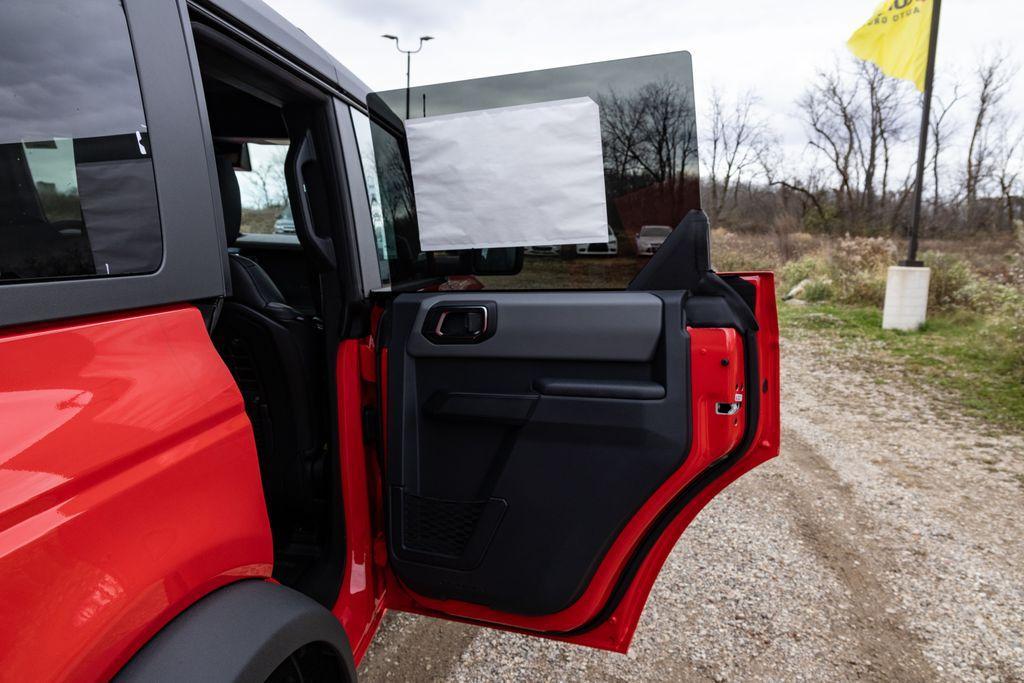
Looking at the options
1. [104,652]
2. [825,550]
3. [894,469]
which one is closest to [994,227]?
[894,469]

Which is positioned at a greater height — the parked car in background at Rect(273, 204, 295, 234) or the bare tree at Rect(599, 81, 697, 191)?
the bare tree at Rect(599, 81, 697, 191)

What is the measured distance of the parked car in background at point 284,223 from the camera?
108 inches

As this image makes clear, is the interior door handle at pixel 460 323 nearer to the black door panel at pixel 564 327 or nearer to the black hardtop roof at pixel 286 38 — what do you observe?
the black door panel at pixel 564 327

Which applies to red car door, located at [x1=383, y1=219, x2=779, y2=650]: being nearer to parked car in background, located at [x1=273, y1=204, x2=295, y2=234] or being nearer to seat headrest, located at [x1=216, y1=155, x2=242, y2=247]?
seat headrest, located at [x1=216, y1=155, x2=242, y2=247]

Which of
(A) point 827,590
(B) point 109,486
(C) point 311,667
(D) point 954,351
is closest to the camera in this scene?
(B) point 109,486

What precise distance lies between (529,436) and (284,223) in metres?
1.72

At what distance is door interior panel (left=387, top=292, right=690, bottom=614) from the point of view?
1.60 m

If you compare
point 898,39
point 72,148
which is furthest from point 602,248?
point 898,39

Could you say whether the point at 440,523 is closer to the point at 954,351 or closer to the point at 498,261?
the point at 498,261

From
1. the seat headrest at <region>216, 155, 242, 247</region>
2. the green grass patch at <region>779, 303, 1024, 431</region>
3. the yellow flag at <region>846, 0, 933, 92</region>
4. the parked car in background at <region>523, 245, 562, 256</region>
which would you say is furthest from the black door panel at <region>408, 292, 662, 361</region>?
the yellow flag at <region>846, 0, 933, 92</region>

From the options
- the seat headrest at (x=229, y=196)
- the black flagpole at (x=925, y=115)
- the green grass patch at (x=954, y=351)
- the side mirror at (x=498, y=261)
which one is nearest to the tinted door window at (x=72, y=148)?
the side mirror at (x=498, y=261)

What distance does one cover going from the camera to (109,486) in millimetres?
951

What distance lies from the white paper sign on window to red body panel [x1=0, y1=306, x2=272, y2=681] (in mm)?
791

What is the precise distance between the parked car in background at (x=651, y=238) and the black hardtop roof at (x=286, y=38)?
935mm
